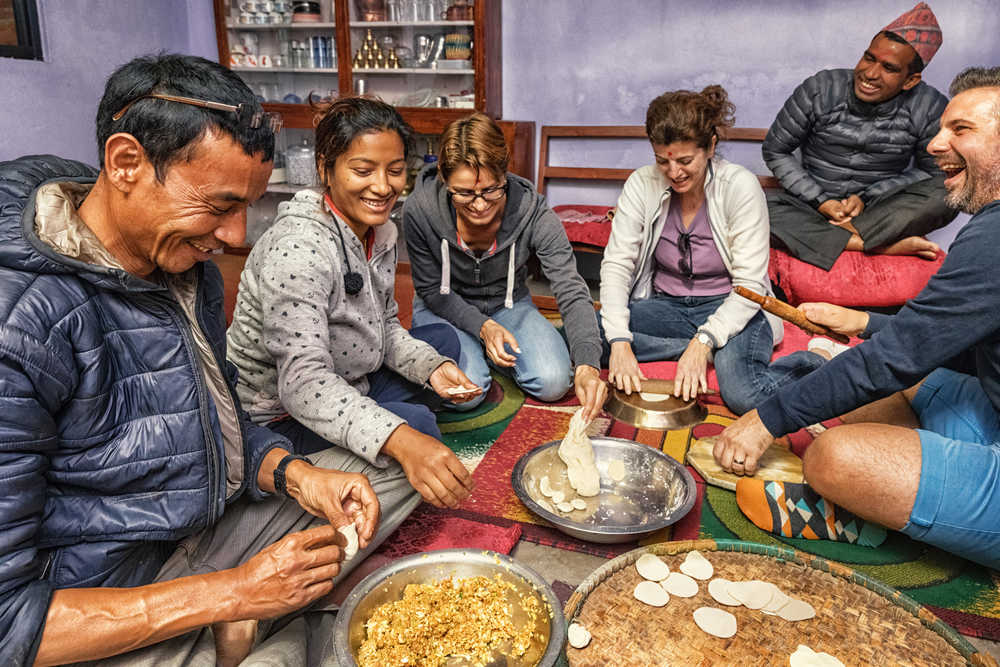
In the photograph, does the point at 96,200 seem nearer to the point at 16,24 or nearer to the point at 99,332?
the point at 99,332

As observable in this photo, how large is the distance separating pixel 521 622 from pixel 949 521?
1.04 metres

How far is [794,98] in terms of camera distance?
12.8ft

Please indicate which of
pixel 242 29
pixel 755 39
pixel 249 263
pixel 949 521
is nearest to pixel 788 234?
pixel 755 39

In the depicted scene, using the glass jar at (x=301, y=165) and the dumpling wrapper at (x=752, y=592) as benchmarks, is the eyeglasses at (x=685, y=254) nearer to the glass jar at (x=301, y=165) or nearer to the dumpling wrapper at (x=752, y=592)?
the dumpling wrapper at (x=752, y=592)

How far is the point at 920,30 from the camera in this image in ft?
11.5

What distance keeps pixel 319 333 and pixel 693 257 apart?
1906 millimetres

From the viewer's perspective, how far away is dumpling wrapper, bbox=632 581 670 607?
1.28 meters

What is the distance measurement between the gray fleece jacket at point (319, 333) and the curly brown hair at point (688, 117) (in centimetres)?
118

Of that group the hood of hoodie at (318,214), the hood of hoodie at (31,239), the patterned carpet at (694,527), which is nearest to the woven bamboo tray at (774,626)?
the patterned carpet at (694,527)

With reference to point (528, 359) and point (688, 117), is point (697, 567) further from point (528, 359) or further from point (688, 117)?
point (688, 117)

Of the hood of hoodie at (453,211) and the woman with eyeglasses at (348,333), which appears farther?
the hood of hoodie at (453,211)

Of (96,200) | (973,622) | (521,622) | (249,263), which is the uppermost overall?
(96,200)

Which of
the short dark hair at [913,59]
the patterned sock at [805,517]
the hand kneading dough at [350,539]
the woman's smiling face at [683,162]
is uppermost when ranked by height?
the short dark hair at [913,59]

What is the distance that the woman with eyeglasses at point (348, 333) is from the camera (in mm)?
1552
